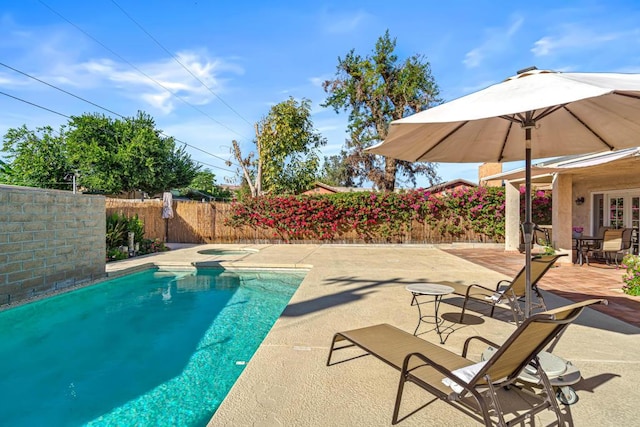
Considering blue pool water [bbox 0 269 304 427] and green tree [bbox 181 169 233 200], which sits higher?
green tree [bbox 181 169 233 200]

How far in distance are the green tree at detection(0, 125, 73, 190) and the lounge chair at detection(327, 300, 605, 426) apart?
29758 millimetres

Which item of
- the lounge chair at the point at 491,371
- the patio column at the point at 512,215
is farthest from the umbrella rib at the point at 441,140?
the patio column at the point at 512,215

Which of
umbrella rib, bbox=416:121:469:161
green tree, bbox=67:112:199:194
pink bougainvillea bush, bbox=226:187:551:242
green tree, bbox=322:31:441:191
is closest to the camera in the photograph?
umbrella rib, bbox=416:121:469:161

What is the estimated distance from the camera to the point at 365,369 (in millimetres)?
3143

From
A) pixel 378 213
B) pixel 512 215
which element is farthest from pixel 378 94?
pixel 512 215

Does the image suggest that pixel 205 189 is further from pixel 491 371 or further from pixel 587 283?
pixel 491 371

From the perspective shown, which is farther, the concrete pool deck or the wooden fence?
the wooden fence

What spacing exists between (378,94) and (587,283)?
17.8 meters

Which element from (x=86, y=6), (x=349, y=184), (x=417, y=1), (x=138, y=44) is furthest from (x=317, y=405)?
(x=349, y=184)

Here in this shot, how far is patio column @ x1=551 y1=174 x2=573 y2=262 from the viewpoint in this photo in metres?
9.36

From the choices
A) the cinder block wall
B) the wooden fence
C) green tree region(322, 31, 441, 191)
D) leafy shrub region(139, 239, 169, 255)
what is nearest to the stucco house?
the wooden fence

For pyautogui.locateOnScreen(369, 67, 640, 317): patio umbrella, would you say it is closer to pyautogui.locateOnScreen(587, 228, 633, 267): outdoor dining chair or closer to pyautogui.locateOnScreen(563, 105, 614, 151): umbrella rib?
pyautogui.locateOnScreen(563, 105, 614, 151): umbrella rib

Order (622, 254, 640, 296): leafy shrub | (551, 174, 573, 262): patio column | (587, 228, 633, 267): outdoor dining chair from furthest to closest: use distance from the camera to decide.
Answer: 1. (551, 174, 573, 262): patio column
2. (587, 228, 633, 267): outdoor dining chair
3. (622, 254, 640, 296): leafy shrub

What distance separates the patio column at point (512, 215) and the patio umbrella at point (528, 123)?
8711 mm
